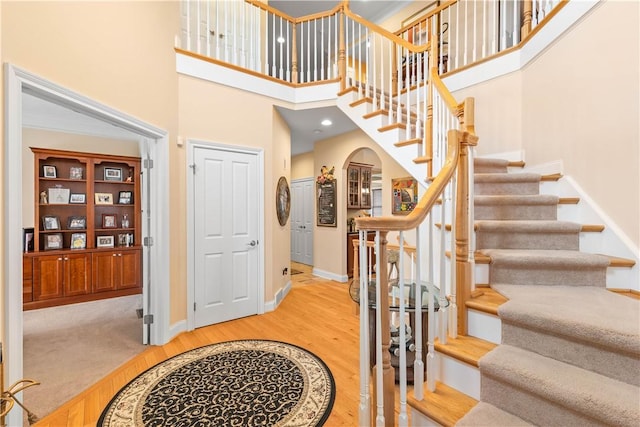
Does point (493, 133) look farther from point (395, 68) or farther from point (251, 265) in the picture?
point (251, 265)

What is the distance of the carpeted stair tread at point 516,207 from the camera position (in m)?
2.17

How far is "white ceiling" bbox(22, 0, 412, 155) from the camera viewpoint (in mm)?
3600

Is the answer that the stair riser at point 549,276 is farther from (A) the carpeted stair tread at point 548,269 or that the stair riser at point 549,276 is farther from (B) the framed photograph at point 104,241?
(B) the framed photograph at point 104,241

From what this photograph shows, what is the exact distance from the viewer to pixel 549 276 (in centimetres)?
165

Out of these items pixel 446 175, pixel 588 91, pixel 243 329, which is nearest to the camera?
pixel 446 175

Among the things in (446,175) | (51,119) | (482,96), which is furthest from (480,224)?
(51,119)

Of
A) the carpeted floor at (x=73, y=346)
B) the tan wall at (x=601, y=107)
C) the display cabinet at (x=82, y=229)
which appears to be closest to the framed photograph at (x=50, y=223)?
the display cabinet at (x=82, y=229)

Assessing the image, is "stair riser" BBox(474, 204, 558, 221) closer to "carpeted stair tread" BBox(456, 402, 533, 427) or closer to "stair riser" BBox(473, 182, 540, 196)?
"stair riser" BBox(473, 182, 540, 196)

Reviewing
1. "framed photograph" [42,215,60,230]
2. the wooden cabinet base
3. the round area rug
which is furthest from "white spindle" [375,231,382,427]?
"framed photograph" [42,215,60,230]

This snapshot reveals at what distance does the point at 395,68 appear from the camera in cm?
446

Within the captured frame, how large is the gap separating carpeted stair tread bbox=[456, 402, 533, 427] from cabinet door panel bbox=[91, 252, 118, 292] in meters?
4.80

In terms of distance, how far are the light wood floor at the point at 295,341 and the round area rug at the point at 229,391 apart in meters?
0.09

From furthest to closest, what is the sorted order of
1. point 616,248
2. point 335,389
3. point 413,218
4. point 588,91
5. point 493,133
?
point 493,133
point 588,91
point 335,389
point 616,248
point 413,218

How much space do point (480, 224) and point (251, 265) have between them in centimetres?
254
